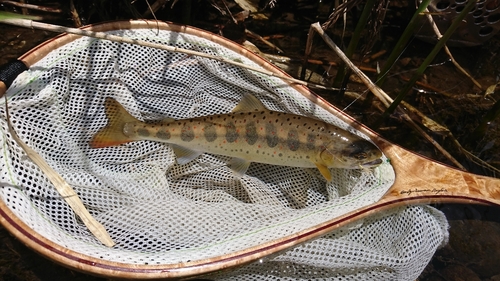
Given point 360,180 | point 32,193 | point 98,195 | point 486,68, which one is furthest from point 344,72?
point 32,193

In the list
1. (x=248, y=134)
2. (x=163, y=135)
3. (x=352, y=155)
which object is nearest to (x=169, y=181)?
(x=163, y=135)

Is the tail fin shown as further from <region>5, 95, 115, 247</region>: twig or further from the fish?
<region>5, 95, 115, 247</region>: twig

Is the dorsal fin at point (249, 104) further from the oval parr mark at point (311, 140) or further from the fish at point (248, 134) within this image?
the oval parr mark at point (311, 140)

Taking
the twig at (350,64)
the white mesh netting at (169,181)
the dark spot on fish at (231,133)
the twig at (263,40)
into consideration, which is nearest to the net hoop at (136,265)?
the white mesh netting at (169,181)

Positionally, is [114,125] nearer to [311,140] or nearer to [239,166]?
[239,166]

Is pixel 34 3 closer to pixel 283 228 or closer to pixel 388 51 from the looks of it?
pixel 283 228

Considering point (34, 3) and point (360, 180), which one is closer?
point (360, 180)
